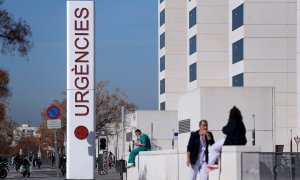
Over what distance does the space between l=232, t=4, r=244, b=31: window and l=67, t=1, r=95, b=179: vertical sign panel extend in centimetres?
4837

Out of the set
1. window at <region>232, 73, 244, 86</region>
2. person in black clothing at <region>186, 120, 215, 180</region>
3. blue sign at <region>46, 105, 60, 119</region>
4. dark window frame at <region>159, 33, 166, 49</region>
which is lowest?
person in black clothing at <region>186, 120, 215, 180</region>

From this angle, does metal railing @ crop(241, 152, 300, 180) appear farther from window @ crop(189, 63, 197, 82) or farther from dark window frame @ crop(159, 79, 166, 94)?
dark window frame @ crop(159, 79, 166, 94)

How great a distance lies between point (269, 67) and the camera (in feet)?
229

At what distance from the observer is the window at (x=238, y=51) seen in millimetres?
70188

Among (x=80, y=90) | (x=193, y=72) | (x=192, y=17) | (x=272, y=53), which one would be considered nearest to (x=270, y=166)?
(x=80, y=90)

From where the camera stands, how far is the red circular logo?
22.7 meters

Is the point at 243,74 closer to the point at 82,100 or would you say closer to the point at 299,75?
the point at 299,75

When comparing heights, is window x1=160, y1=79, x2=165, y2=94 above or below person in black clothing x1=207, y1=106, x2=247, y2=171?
above

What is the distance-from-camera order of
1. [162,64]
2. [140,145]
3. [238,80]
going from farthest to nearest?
1. [162,64]
2. [238,80]
3. [140,145]

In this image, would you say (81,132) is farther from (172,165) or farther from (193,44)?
(193,44)

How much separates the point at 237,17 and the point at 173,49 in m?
27.8

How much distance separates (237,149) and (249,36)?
4941 centimetres

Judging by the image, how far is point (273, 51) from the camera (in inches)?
2741

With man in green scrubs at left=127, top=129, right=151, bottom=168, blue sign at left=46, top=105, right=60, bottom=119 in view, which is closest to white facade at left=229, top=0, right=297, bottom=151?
man in green scrubs at left=127, top=129, right=151, bottom=168
